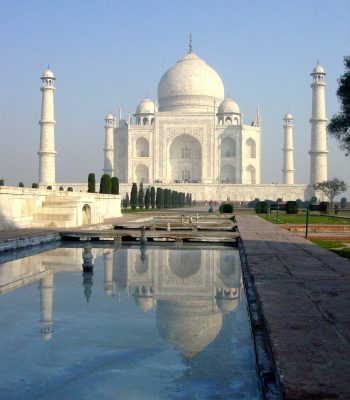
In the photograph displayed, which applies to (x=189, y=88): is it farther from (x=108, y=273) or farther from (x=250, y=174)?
(x=108, y=273)

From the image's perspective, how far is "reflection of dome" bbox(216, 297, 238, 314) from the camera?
13.9 ft

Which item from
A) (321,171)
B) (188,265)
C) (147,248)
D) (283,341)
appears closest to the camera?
(283,341)

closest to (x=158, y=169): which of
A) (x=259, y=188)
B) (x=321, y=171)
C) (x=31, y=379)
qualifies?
(x=259, y=188)

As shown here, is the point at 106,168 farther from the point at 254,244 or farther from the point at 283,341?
the point at 283,341

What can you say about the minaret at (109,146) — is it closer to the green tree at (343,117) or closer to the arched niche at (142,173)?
the arched niche at (142,173)

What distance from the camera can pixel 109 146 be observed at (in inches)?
1614

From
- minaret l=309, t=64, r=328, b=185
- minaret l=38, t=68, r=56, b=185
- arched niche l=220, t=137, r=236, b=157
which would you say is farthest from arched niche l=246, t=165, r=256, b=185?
minaret l=38, t=68, r=56, b=185

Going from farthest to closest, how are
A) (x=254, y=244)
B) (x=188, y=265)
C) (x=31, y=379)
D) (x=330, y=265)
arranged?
(x=254, y=244) → (x=188, y=265) → (x=330, y=265) → (x=31, y=379)

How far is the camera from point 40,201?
13.0 m

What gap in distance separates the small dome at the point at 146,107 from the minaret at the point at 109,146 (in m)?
2.29

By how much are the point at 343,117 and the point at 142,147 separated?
32.0m

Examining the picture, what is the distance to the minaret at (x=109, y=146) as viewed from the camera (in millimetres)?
40500

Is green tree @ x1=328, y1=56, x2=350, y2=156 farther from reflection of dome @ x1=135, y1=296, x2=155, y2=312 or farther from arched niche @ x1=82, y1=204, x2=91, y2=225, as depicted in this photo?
arched niche @ x1=82, y1=204, x2=91, y2=225

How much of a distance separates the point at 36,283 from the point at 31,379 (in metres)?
2.83
